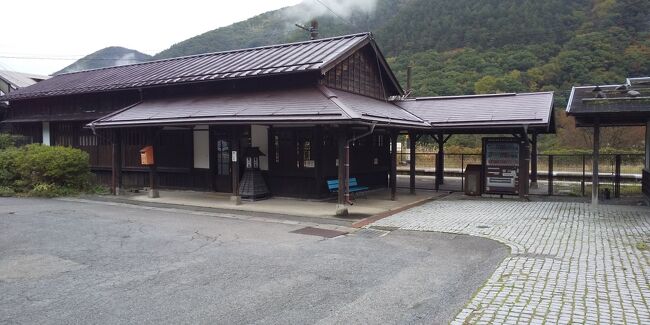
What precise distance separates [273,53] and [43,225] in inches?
362

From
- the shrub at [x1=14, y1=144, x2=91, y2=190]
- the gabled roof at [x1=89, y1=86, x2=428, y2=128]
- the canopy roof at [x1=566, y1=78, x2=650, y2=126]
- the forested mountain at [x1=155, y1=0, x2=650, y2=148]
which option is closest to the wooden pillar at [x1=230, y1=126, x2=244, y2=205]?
the gabled roof at [x1=89, y1=86, x2=428, y2=128]

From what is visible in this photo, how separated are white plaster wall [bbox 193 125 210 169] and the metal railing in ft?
27.3

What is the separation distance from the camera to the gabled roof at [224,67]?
45.6ft

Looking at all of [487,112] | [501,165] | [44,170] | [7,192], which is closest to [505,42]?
[487,112]

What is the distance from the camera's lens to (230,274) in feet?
20.5

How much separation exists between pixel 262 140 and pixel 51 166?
7.65m

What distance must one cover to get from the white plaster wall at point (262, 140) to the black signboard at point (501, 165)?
286 inches

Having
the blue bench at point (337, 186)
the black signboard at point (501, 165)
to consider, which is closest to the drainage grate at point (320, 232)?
the blue bench at point (337, 186)

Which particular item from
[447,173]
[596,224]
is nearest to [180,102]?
[596,224]

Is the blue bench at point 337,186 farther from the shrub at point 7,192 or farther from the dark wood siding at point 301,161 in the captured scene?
the shrub at point 7,192

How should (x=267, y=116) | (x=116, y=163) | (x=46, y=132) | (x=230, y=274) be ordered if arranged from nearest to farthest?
1. (x=230, y=274)
2. (x=267, y=116)
3. (x=116, y=163)
4. (x=46, y=132)

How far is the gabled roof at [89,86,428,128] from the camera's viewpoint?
11.2m

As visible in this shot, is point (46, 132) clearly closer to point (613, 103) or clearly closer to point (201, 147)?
point (201, 147)

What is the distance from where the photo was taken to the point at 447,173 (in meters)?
24.2
